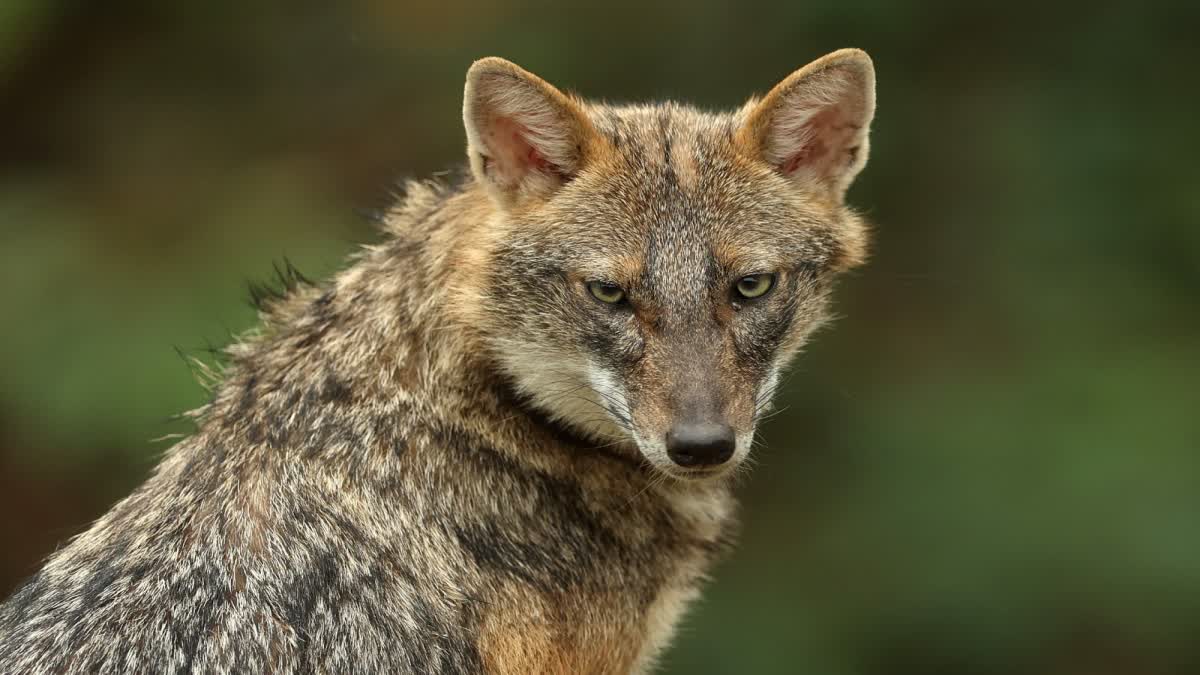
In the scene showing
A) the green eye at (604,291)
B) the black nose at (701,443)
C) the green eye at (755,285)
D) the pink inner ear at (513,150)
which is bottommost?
the black nose at (701,443)

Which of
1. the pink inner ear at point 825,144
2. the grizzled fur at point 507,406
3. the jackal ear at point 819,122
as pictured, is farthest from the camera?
the pink inner ear at point 825,144

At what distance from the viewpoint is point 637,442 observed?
213 inches

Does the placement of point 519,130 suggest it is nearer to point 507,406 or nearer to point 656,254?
point 656,254

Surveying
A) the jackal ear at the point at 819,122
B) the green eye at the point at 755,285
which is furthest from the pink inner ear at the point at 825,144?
the green eye at the point at 755,285

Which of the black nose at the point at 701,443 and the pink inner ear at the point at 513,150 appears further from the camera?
the pink inner ear at the point at 513,150

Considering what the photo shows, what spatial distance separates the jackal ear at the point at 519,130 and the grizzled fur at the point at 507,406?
1 cm

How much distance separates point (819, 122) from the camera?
593 centimetres

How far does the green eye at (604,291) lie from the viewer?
546 centimetres

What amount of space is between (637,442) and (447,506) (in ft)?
2.57

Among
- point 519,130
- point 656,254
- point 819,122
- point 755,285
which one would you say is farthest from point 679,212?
point 819,122

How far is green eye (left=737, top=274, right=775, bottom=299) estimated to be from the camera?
5.55 metres

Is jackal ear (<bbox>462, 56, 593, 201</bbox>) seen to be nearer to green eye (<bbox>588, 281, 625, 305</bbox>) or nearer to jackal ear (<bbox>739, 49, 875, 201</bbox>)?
green eye (<bbox>588, 281, 625, 305</bbox>)

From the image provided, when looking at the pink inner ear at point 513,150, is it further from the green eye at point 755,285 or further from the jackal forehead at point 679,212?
the green eye at point 755,285

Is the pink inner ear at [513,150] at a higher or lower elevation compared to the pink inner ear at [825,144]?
higher
